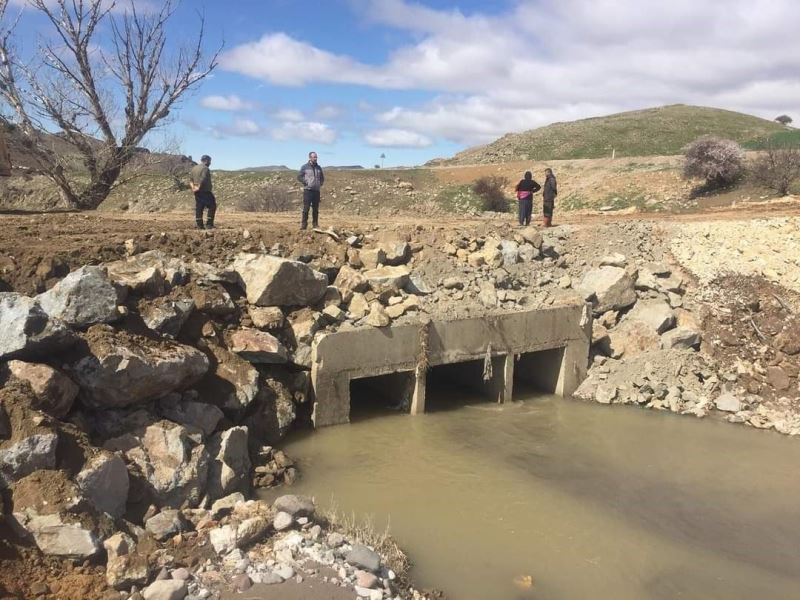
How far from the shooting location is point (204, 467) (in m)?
6.49

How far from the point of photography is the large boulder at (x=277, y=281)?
9.00 metres

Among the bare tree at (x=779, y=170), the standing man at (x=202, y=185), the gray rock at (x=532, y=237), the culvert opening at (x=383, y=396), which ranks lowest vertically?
the culvert opening at (x=383, y=396)

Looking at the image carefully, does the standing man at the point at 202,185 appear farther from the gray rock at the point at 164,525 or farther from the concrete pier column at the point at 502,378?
the gray rock at the point at 164,525

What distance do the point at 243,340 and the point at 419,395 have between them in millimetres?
3017

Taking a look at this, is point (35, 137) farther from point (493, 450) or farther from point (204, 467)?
point (493, 450)

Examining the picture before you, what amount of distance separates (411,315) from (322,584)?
17.7ft

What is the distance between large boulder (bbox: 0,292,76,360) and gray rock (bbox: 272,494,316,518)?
2.63 metres

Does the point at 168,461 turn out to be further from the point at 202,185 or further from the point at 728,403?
the point at 728,403

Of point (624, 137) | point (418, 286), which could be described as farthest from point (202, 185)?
point (624, 137)

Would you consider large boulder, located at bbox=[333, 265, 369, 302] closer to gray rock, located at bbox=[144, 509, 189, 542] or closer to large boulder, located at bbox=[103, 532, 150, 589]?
gray rock, located at bbox=[144, 509, 189, 542]

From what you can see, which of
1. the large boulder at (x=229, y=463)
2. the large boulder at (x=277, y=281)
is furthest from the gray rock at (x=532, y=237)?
the large boulder at (x=229, y=463)

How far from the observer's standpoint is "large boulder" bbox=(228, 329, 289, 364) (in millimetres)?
8414

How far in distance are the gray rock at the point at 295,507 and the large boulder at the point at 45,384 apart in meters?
2.22

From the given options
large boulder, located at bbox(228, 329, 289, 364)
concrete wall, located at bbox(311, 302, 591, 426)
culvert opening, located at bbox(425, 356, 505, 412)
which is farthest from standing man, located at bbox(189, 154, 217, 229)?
culvert opening, located at bbox(425, 356, 505, 412)
